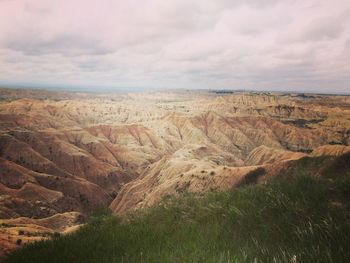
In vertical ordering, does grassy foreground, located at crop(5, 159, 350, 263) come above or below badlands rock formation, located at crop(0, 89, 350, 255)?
above

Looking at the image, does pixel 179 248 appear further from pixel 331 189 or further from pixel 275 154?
pixel 275 154

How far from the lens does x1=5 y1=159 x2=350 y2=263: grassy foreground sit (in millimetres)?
3982

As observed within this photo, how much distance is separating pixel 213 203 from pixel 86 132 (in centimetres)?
15924

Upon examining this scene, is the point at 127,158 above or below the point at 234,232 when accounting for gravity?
below

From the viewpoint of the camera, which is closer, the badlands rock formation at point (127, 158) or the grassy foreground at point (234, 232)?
the grassy foreground at point (234, 232)

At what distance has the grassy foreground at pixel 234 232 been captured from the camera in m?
3.98

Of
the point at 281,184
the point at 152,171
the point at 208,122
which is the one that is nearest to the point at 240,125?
the point at 208,122

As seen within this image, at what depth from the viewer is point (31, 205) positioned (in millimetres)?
90250

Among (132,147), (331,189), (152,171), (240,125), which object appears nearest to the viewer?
(331,189)

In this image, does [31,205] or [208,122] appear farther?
[208,122]

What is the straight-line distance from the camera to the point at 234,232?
496 centimetres

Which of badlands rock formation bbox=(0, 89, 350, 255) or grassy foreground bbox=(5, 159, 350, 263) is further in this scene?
badlands rock formation bbox=(0, 89, 350, 255)

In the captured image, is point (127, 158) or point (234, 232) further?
point (127, 158)

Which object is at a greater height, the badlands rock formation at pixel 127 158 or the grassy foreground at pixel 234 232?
the grassy foreground at pixel 234 232
